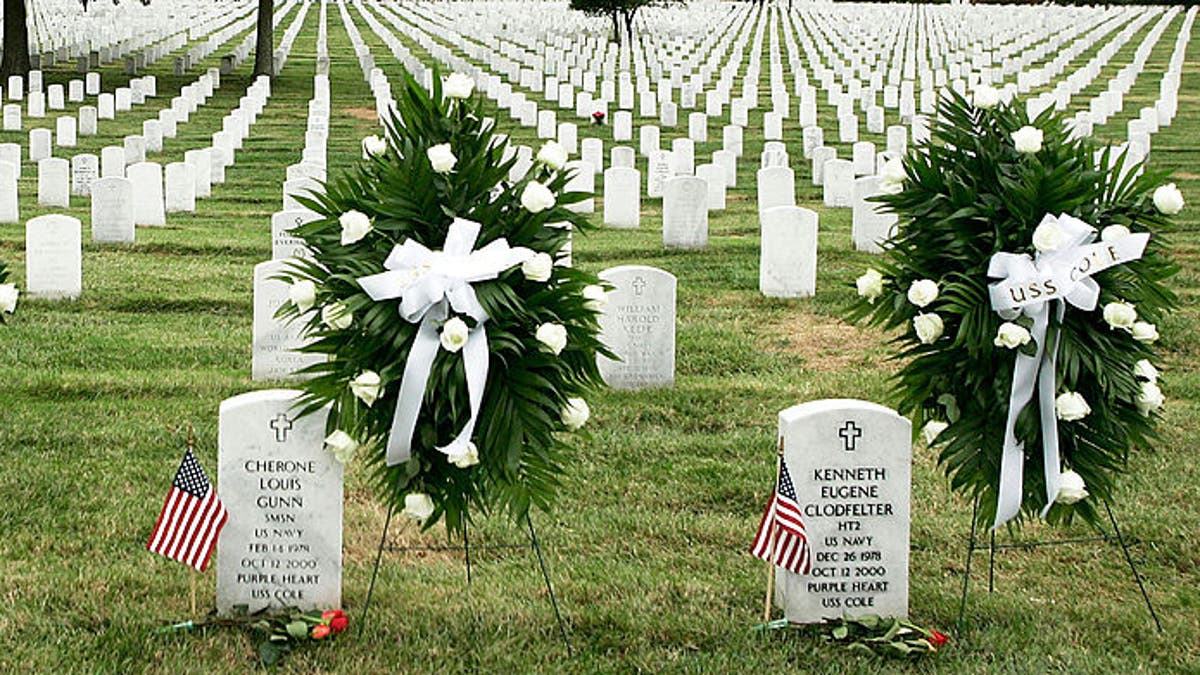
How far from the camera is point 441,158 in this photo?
6.11 m

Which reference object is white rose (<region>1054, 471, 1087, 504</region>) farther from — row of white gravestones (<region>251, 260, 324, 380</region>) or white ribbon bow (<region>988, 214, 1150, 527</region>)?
row of white gravestones (<region>251, 260, 324, 380</region>)

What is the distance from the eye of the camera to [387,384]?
6.12 metres

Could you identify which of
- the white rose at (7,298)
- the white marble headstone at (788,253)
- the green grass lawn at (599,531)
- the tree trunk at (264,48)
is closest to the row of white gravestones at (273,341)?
the green grass lawn at (599,531)

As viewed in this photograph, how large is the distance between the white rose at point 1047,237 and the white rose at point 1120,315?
31cm

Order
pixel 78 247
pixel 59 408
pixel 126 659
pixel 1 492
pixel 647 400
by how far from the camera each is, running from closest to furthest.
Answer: pixel 126 659 < pixel 1 492 < pixel 59 408 < pixel 647 400 < pixel 78 247

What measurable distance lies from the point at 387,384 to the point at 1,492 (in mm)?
2815

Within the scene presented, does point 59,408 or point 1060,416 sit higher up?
point 1060,416

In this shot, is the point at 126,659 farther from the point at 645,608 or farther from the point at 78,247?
the point at 78,247

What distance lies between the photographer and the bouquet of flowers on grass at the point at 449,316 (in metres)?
6.03

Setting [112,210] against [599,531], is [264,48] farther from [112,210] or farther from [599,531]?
[599,531]

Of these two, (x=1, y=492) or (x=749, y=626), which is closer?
(x=749, y=626)

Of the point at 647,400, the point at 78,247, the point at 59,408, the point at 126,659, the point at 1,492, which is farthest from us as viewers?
the point at 78,247

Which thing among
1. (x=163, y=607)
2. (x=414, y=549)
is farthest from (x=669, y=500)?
(x=163, y=607)

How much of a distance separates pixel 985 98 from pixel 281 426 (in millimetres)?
3054
